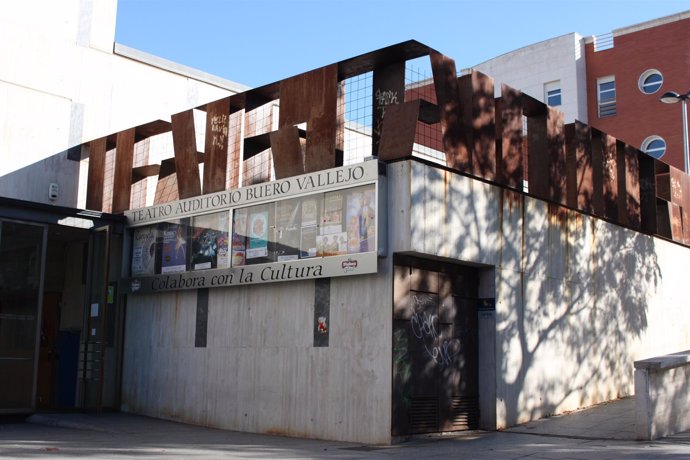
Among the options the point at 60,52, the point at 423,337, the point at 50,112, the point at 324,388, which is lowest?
the point at 324,388

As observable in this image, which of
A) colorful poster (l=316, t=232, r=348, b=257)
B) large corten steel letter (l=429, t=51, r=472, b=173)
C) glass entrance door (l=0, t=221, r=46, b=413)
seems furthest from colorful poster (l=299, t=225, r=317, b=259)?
glass entrance door (l=0, t=221, r=46, b=413)

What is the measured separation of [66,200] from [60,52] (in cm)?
340

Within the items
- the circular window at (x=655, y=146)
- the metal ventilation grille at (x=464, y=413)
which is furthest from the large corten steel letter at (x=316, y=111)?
the circular window at (x=655, y=146)

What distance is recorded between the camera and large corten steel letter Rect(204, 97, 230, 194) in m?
14.7

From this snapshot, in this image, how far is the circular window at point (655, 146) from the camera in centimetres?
3562

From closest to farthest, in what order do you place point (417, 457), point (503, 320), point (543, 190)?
point (417, 457)
point (503, 320)
point (543, 190)

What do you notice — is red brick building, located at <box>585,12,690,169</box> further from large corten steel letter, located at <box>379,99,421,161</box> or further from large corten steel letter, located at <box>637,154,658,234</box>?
large corten steel letter, located at <box>379,99,421,161</box>

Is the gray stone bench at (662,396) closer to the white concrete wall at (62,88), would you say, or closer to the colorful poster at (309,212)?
the colorful poster at (309,212)

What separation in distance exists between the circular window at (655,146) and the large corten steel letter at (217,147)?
26.6 m

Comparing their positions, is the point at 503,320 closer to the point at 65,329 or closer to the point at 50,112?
the point at 65,329

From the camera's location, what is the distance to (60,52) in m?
17.6

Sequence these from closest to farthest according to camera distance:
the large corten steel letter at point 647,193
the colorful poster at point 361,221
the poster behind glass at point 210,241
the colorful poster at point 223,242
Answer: the colorful poster at point 361,221
the colorful poster at point 223,242
the poster behind glass at point 210,241
the large corten steel letter at point 647,193

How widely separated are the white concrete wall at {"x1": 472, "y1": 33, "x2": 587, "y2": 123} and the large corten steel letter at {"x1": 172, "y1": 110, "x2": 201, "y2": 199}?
24887 mm

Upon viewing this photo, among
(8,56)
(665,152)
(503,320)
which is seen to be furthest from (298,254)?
(665,152)
